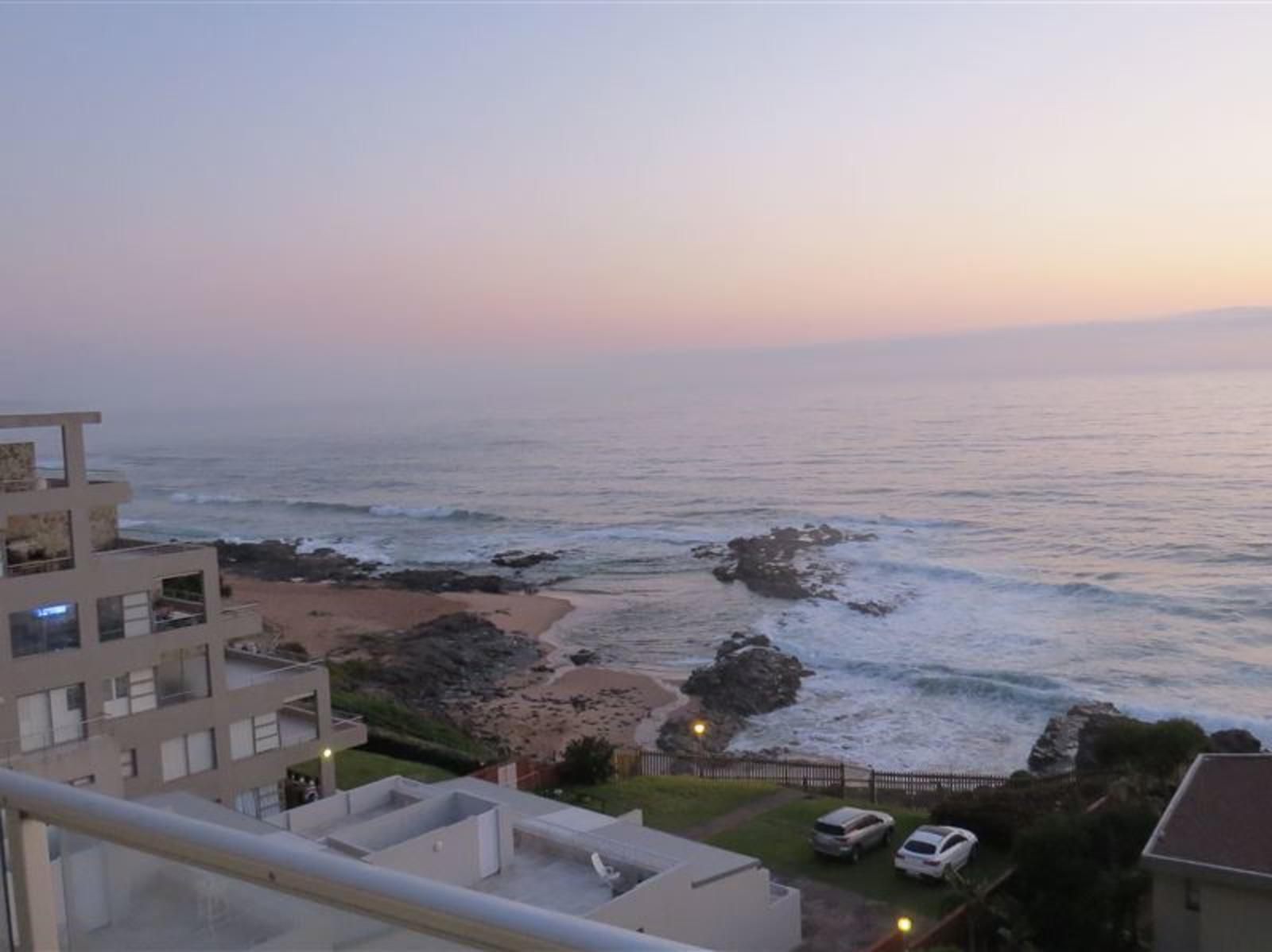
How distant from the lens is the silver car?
1878 centimetres

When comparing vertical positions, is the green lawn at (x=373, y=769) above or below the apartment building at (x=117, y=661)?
below

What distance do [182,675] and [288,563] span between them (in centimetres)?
4346

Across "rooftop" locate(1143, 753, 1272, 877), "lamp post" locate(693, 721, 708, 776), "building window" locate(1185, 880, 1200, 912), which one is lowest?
"lamp post" locate(693, 721, 708, 776)

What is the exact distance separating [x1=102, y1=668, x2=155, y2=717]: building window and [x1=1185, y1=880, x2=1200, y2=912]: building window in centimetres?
1484

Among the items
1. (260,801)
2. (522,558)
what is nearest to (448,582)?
(522,558)

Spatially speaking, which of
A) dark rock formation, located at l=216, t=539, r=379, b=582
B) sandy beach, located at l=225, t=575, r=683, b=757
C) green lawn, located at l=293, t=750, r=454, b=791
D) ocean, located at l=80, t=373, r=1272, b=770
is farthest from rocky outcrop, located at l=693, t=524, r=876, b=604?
green lawn, located at l=293, t=750, r=454, b=791

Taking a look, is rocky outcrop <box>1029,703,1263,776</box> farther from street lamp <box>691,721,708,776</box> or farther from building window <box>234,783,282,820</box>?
building window <box>234,783,282,820</box>

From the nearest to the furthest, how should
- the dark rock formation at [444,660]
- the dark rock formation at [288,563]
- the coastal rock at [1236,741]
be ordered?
1. the coastal rock at [1236,741]
2. the dark rock formation at [444,660]
3. the dark rock formation at [288,563]

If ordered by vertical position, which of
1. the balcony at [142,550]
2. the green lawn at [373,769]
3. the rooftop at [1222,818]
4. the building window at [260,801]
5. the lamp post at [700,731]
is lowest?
the lamp post at [700,731]

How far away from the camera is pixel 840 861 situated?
18.9 meters

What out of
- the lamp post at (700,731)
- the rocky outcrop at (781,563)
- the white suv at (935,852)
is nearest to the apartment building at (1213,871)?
the white suv at (935,852)

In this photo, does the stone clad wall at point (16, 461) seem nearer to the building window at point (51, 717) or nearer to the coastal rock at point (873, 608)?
the building window at point (51, 717)

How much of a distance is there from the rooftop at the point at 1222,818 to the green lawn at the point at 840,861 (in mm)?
3571

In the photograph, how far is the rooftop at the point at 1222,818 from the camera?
12.7m
